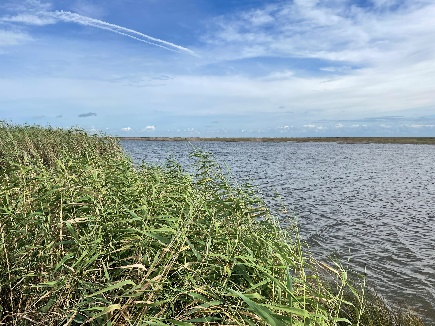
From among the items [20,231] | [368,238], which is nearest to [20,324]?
[20,231]

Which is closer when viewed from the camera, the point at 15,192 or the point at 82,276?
the point at 82,276

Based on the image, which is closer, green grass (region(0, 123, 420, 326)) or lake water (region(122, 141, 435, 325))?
green grass (region(0, 123, 420, 326))

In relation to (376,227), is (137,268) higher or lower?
higher

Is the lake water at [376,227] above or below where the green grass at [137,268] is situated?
below

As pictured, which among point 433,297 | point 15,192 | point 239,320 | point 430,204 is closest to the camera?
point 239,320

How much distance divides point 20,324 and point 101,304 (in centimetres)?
98

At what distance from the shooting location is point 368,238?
50.9ft

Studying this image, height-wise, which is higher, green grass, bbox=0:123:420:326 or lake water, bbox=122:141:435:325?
green grass, bbox=0:123:420:326

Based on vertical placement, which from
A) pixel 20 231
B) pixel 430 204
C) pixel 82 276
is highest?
A: pixel 20 231

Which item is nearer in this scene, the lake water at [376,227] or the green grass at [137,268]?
the green grass at [137,268]

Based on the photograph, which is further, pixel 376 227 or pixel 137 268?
pixel 376 227

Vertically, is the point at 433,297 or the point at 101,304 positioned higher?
the point at 101,304

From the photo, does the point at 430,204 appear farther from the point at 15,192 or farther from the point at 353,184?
the point at 15,192

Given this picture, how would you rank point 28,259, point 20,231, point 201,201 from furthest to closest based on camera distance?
point 201,201 < point 20,231 < point 28,259
